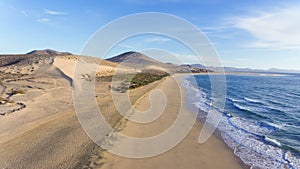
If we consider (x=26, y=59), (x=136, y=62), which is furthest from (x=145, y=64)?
(x=26, y=59)

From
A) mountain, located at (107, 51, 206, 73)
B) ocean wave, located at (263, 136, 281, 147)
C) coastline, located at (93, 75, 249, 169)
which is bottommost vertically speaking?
ocean wave, located at (263, 136, 281, 147)

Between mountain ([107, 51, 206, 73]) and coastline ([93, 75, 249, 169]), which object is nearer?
coastline ([93, 75, 249, 169])

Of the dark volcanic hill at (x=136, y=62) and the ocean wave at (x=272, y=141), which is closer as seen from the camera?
the ocean wave at (x=272, y=141)

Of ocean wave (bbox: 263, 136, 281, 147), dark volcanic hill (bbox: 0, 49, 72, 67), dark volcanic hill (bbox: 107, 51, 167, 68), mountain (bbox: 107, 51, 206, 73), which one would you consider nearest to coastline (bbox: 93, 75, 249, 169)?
ocean wave (bbox: 263, 136, 281, 147)

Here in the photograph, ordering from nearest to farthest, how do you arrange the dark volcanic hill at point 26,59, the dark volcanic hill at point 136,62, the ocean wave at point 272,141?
the ocean wave at point 272,141
the dark volcanic hill at point 26,59
the dark volcanic hill at point 136,62

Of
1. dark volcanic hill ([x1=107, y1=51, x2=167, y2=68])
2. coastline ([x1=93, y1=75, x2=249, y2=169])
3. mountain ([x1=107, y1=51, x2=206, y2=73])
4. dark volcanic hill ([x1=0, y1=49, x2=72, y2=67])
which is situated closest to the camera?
coastline ([x1=93, y1=75, x2=249, y2=169])

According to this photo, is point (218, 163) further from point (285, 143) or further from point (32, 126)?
point (32, 126)

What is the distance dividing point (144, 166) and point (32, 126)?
819 cm

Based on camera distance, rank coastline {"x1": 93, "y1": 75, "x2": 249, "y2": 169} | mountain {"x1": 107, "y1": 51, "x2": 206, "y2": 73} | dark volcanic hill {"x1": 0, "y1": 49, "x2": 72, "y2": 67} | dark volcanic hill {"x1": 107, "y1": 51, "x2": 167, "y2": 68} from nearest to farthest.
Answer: coastline {"x1": 93, "y1": 75, "x2": 249, "y2": 169} → dark volcanic hill {"x1": 0, "y1": 49, "x2": 72, "y2": 67} → mountain {"x1": 107, "y1": 51, "x2": 206, "y2": 73} → dark volcanic hill {"x1": 107, "y1": 51, "x2": 167, "y2": 68}

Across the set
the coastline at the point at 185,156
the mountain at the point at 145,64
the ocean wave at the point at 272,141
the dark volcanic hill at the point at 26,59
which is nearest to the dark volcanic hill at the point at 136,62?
the mountain at the point at 145,64

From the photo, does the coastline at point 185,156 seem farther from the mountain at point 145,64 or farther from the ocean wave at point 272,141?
the mountain at point 145,64

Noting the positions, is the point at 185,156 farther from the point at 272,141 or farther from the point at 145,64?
the point at 145,64

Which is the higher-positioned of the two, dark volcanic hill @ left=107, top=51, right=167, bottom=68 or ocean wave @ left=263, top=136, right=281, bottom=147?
dark volcanic hill @ left=107, top=51, right=167, bottom=68

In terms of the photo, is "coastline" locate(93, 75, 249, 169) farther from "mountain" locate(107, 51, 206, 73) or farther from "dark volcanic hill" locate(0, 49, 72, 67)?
"mountain" locate(107, 51, 206, 73)
